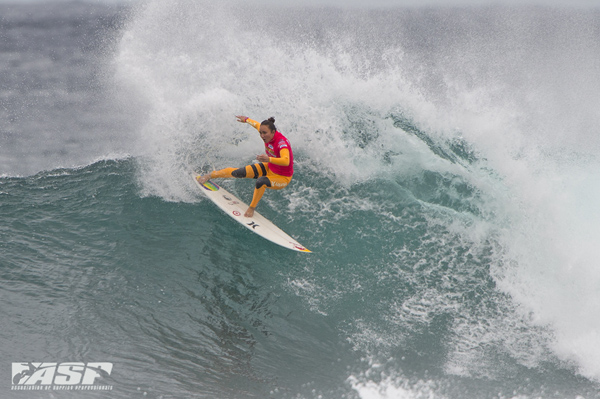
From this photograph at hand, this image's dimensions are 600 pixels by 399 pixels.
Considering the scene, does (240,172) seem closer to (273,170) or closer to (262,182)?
(262,182)

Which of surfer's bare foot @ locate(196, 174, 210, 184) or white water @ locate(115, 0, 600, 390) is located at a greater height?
white water @ locate(115, 0, 600, 390)

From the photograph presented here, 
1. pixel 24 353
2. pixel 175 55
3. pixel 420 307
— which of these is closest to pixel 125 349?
pixel 24 353

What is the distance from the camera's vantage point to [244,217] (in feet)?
25.9

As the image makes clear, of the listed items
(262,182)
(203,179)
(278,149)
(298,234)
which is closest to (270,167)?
(262,182)

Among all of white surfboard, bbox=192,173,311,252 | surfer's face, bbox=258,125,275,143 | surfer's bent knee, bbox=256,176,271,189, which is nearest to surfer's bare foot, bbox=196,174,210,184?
white surfboard, bbox=192,173,311,252

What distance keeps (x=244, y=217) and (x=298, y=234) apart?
0.96m

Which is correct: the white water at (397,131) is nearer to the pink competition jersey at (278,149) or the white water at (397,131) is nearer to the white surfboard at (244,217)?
the white surfboard at (244,217)

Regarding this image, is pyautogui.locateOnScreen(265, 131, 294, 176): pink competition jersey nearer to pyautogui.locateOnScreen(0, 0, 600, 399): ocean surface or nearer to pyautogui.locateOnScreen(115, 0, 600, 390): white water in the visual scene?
pyautogui.locateOnScreen(0, 0, 600, 399): ocean surface

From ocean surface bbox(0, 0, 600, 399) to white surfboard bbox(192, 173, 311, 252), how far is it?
0.60 ft

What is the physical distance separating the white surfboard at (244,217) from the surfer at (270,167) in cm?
17

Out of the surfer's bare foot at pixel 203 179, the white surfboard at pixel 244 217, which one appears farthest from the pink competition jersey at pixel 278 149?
the surfer's bare foot at pixel 203 179

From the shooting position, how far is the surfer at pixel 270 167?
7055mm

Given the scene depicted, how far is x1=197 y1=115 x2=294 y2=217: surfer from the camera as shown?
7.05 meters

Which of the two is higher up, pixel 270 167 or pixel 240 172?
pixel 270 167
